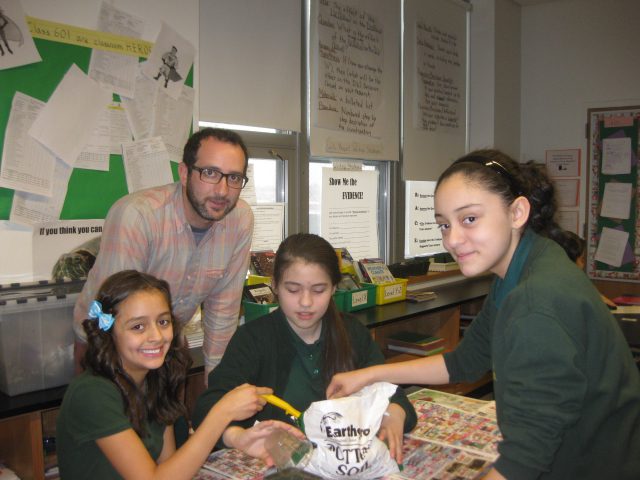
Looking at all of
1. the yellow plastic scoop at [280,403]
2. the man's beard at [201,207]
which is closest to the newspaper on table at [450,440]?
the yellow plastic scoop at [280,403]

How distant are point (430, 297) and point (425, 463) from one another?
83.9 inches

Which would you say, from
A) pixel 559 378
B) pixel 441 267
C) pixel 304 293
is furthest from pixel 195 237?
pixel 441 267

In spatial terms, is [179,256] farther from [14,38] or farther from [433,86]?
[433,86]

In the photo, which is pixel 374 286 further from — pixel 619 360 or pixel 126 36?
pixel 619 360

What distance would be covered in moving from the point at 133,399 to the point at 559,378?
0.98m

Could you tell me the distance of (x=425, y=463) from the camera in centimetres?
141

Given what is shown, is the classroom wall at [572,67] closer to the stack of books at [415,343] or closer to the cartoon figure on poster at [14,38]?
the stack of books at [415,343]

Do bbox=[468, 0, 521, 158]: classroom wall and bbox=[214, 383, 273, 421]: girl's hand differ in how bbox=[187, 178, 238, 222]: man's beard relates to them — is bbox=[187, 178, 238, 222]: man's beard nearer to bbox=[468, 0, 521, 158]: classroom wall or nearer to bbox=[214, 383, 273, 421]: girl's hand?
bbox=[214, 383, 273, 421]: girl's hand

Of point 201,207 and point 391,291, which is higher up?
point 201,207

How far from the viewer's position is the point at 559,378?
3.12 feet

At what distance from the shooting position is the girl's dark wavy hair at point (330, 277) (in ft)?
5.56

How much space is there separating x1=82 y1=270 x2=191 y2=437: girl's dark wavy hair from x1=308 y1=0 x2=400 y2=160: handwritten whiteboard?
1.87 meters

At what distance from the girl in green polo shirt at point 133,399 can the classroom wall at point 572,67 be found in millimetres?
3959

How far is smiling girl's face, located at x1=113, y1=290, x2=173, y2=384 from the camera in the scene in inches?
56.2
